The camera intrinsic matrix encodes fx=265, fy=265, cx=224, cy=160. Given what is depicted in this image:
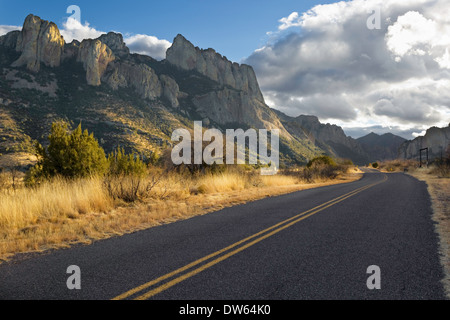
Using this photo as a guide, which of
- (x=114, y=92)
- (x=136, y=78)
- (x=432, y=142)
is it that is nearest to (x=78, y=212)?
(x=114, y=92)

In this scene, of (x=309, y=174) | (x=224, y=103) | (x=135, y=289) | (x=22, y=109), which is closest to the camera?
A: (x=135, y=289)

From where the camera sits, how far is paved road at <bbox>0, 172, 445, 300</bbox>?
11.4 ft

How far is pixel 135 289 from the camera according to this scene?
349 cm

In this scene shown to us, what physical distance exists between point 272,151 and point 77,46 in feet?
335

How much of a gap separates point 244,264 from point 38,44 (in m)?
141

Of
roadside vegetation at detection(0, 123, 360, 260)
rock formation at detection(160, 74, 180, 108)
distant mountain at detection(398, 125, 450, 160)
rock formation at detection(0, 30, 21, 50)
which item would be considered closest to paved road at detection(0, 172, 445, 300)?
roadside vegetation at detection(0, 123, 360, 260)

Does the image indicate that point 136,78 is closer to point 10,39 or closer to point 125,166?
point 10,39

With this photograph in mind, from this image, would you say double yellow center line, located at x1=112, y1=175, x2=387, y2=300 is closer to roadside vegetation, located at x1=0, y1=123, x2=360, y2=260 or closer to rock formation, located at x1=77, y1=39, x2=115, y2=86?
roadside vegetation, located at x1=0, y1=123, x2=360, y2=260

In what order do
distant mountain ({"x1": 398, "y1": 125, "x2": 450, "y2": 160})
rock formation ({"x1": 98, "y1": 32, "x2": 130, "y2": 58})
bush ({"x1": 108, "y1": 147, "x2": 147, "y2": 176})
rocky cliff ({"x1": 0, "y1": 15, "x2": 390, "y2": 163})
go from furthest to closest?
rock formation ({"x1": 98, "y1": 32, "x2": 130, "y2": 58}), distant mountain ({"x1": 398, "y1": 125, "x2": 450, "y2": 160}), rocky cliff ({"x1": 0, "y1": 15, "x2": 390, "y2": 163}), bush ({"x1": 108, "y1": 147, "x2": 147, "y2": 176})

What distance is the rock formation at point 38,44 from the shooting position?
335ft

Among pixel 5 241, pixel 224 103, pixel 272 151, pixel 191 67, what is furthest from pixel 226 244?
pixel 191 67

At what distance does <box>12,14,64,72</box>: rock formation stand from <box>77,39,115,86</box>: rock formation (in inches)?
379
